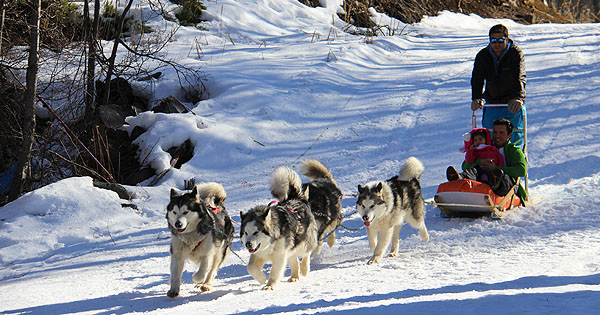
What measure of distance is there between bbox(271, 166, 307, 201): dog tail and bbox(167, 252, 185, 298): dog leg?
3.64 feet

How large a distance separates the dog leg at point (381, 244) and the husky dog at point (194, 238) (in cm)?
139

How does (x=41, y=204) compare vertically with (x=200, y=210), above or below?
below

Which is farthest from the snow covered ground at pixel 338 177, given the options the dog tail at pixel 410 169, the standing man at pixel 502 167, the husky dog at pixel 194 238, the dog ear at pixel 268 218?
the dog tail at pixel 410 169

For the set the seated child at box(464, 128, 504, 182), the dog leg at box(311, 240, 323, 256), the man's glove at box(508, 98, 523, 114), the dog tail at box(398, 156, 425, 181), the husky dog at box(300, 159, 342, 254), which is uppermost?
the man's glove at box(508, 98, 523, 114)

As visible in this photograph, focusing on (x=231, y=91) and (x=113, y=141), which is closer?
(x=113, y=141)

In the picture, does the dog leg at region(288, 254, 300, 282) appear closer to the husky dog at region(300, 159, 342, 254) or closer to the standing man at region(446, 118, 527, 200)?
the husky dog at region(300, 159, 342, 254)

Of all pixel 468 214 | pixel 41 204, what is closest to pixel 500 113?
pixel 468 214

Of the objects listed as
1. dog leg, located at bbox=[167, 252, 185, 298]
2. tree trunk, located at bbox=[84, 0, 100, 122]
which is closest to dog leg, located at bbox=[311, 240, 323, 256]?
dog leg, located at bbox=[167, 252, 185, 298]

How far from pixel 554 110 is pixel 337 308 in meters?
7.90

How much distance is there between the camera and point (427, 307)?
10.5 feet

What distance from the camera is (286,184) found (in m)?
5.20

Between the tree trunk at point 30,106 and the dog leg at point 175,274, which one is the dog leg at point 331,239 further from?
the tree trunk at point 30,106

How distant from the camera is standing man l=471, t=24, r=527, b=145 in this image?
6523 millimetres

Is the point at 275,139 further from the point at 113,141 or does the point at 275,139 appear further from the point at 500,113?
the point at 500,113
